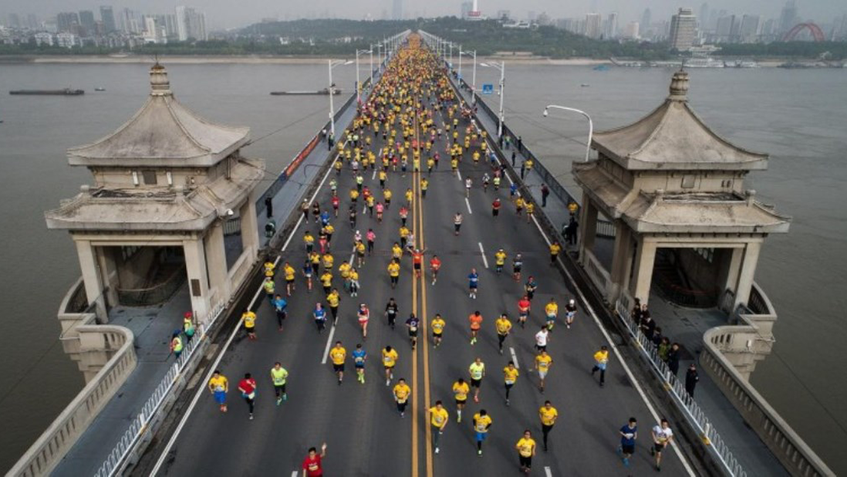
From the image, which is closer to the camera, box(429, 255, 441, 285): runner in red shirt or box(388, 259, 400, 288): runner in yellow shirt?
box(388, 259, 400, 288): runner in yellow shirt

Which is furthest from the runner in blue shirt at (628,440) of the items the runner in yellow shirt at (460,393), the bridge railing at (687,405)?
the runner in yellow shirt at (460,393)

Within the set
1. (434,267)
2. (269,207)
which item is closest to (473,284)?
(434,267)

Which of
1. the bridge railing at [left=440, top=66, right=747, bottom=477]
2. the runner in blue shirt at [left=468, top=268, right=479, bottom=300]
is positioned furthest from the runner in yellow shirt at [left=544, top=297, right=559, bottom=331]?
the runner in blue shirt at [left=468, top=268, right=479, bottom=300]

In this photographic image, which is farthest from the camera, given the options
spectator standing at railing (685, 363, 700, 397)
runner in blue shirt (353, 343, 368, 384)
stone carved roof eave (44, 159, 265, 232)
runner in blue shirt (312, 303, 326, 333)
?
runner in blue shirt (312, 303, 326, 333)

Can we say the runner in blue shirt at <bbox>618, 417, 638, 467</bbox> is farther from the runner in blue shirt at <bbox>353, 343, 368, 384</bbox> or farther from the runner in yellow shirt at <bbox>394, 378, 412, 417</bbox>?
the runner in blue shirt at <bbox>353, 343, 368, 384</bbox>

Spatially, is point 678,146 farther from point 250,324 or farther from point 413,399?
point 250,324

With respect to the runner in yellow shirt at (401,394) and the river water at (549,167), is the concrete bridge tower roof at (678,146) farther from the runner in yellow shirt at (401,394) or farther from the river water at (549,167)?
the runner in yellow shirt at (401,394)

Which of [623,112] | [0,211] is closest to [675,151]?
[0,211]
